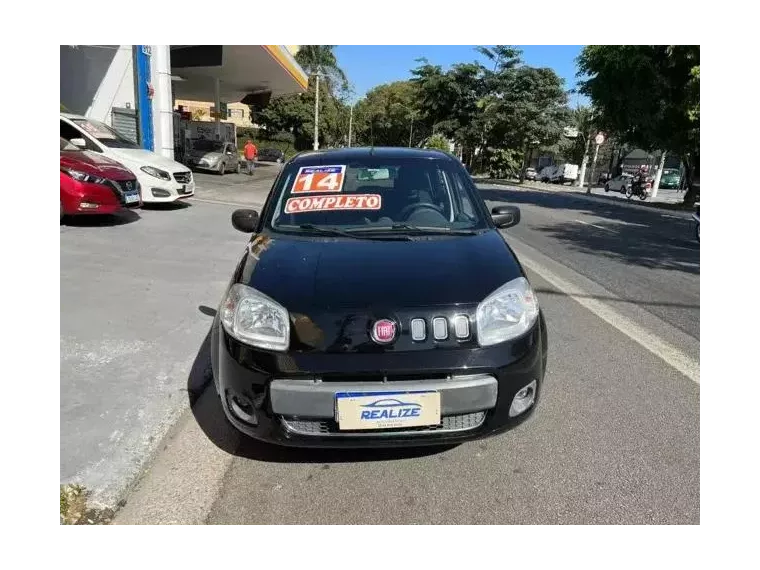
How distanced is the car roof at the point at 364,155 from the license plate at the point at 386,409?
2.03 m

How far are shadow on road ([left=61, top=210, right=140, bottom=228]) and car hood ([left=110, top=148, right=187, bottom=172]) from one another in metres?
1.09

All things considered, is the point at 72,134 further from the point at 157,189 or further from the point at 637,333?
the point at 637,333

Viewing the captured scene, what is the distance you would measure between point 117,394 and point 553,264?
245 inches

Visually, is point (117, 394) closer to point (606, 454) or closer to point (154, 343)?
point (154, 343)

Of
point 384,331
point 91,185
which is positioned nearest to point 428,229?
point 384,331

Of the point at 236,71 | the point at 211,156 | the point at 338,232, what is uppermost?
the point at 236,71

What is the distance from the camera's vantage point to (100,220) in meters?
8.98

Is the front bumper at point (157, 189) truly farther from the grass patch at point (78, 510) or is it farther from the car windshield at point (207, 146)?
the car windshield at point (207, 146)

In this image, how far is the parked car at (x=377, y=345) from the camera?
7.45ft

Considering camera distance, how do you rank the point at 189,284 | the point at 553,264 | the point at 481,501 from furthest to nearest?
1. the point at 553,264
2. the point at 189,284
3. the point at 481,501

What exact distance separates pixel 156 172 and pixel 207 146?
14.0 meters

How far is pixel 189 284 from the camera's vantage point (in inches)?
216

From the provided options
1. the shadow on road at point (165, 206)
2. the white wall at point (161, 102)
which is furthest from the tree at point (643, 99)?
the shadow on road at point (165, 206)
